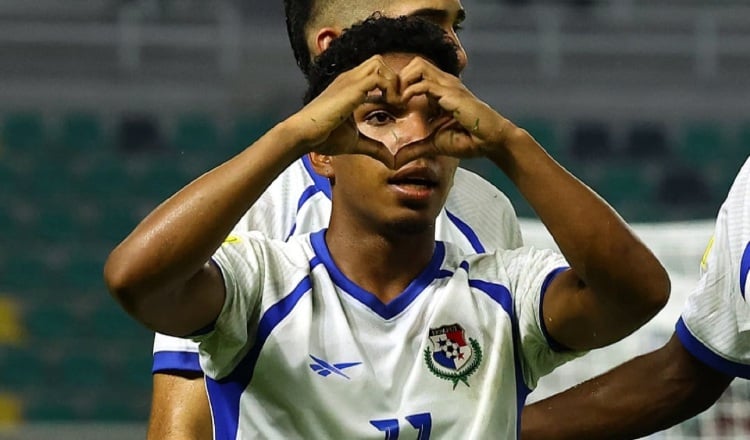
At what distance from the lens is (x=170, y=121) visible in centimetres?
726

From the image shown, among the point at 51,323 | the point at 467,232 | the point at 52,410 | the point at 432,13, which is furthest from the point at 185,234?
the point at 51,323

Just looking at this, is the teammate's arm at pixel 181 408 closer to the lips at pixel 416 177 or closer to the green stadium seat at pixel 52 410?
the lips at pixel 416 177

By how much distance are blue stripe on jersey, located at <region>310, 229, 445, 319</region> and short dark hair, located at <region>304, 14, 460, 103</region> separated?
0.22 meters

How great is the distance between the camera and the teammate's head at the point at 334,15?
2.24 m

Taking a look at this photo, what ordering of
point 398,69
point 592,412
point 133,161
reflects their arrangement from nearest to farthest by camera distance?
point 398,69 → point 592,412 → point 133,161

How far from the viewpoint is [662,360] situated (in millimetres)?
2385

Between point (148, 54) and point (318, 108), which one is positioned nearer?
point (318, 108)

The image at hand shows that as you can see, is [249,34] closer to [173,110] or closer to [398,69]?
[173,110]

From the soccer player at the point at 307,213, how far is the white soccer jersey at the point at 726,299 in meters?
0.33

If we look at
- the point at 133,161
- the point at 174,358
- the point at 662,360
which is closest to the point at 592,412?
A: the point at 662,360

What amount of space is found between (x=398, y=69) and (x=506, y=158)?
0.18m

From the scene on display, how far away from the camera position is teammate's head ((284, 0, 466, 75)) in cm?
224

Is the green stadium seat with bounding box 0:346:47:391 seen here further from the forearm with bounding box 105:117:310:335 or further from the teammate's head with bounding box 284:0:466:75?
the forearm with bounding box 105:117:310:335

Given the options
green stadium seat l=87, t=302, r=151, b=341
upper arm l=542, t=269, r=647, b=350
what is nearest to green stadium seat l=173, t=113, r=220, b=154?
green stadium seat l=87, t=302, r=151, b=341
